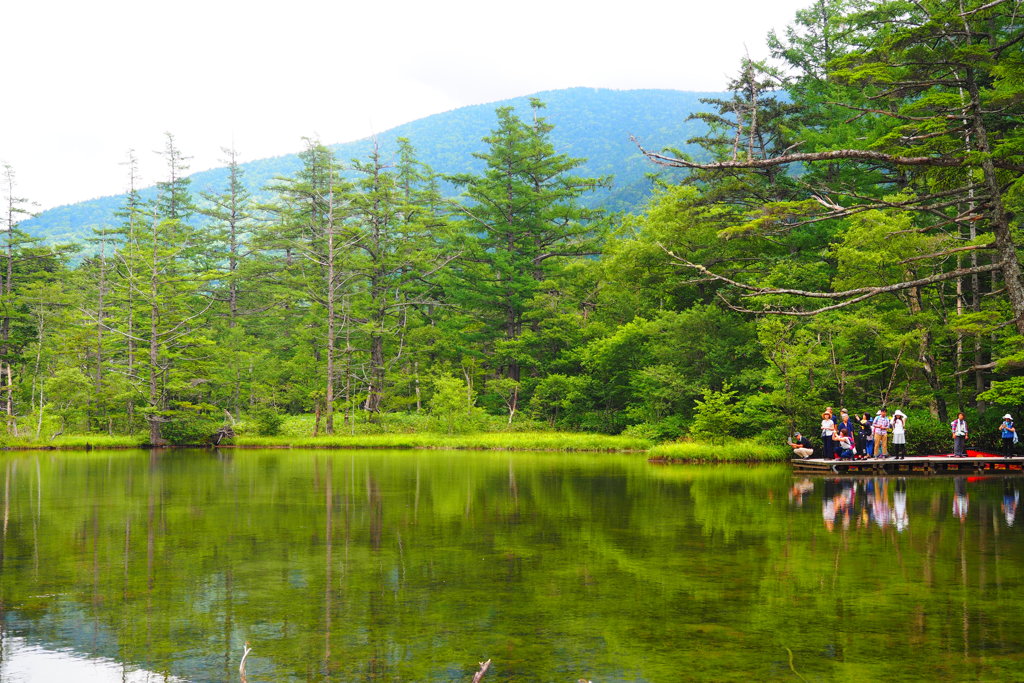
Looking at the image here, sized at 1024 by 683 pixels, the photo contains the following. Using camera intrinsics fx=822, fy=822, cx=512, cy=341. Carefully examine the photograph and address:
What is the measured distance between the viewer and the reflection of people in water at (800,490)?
1575 centimetres

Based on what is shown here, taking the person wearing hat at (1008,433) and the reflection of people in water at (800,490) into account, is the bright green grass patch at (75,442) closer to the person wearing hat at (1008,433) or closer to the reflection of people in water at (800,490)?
the reflection of people in water at (800,490)

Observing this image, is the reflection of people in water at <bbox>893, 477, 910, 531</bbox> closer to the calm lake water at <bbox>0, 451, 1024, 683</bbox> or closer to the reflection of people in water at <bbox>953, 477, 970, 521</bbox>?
the calm lake water at <bbox>0, 451, 1024, 683</bbox>

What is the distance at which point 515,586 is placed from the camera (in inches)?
328

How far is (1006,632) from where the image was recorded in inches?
258

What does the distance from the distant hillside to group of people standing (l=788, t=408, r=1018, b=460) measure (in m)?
97.7

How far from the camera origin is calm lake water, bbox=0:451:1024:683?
5.91 m

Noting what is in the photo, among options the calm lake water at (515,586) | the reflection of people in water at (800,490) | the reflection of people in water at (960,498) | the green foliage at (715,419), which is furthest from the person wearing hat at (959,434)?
the green foliage at (715,419)

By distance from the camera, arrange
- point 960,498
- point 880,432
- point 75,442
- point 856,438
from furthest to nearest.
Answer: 1. point 75,442
2. point 856,438
3. point 880,432
4. point 960,498

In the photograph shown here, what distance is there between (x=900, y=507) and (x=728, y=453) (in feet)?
39.7

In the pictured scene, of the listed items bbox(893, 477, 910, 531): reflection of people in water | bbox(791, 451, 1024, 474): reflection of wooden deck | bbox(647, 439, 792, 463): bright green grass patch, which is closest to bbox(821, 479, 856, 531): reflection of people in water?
bbox(893, 477, 910, 531): reflection of people in water

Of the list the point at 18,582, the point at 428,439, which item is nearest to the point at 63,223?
the point at 428,439

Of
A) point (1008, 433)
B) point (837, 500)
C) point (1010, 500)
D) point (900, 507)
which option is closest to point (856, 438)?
point (1008, 433)

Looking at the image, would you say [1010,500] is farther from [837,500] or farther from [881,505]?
[837,500]

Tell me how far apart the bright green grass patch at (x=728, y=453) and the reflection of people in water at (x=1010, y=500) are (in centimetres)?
779
